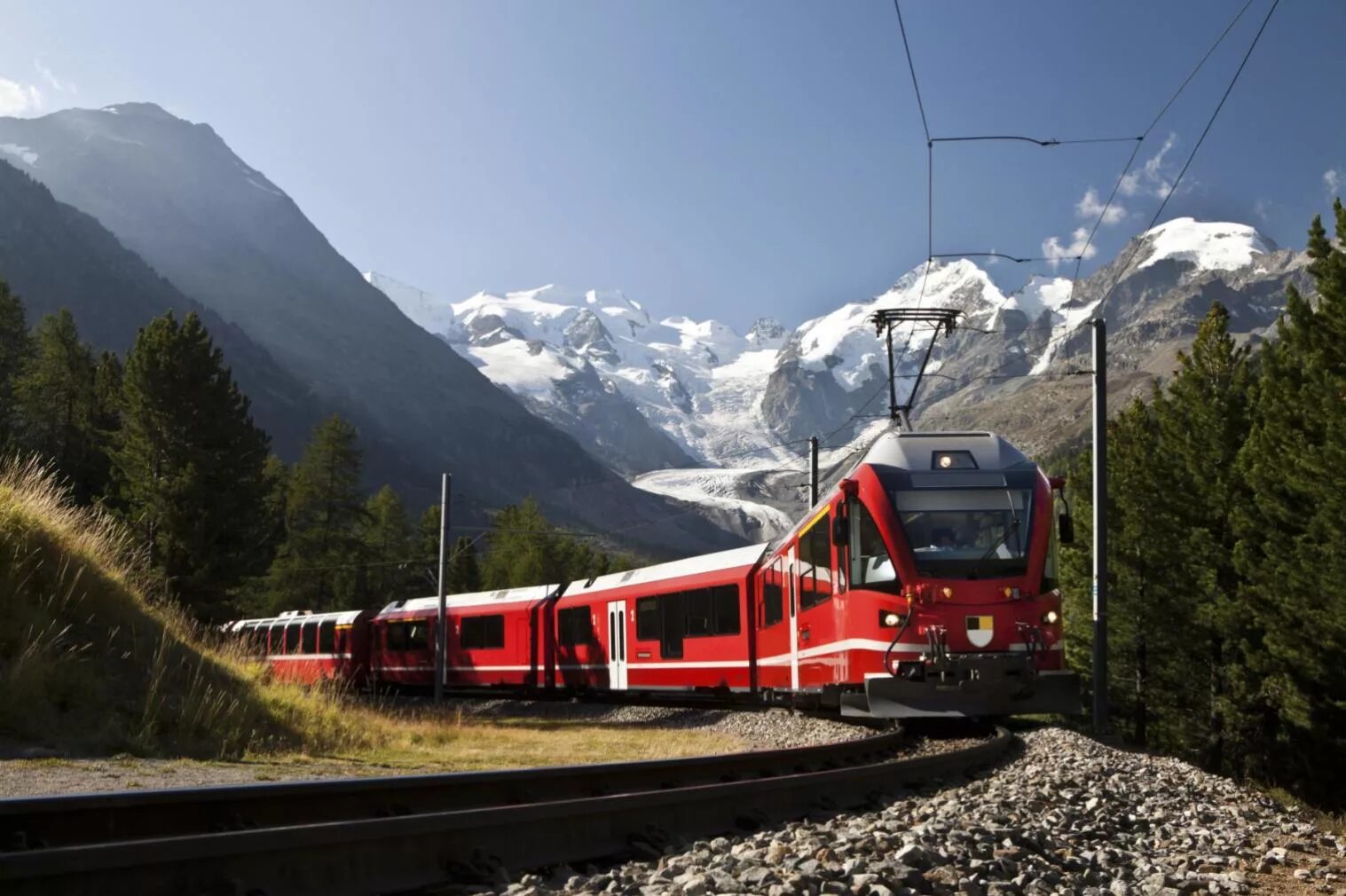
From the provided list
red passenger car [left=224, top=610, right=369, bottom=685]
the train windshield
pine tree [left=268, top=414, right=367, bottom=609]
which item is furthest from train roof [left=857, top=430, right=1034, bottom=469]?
pine tree [left=268, top=414, right=367, bottom=609]

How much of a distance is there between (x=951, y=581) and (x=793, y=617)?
4602 millimetres

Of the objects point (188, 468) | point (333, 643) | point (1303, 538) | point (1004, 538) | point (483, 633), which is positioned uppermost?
point (188, 468)

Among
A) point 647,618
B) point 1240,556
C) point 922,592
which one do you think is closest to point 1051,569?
point 922,592

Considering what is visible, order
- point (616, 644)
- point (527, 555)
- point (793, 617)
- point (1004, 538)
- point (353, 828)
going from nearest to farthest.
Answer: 1. point (353, 828)
2. point (1004, 538)
3. point (793, 617)
4. point (616, 644)
5. point (527, 555)

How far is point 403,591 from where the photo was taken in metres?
76.1

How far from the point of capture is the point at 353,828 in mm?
4289

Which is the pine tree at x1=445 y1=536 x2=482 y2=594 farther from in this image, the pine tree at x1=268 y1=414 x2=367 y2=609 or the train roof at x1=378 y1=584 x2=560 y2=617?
the train roof at x1=378 y1=584 x2=560 y2=617

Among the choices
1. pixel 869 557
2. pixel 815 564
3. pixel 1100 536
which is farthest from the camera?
pixel 1100 536

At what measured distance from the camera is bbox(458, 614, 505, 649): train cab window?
110 feet

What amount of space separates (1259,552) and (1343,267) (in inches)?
360

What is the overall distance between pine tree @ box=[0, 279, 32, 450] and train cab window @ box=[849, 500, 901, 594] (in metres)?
40.0

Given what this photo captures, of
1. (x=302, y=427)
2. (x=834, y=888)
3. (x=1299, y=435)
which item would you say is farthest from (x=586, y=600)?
(x=302, y=427)

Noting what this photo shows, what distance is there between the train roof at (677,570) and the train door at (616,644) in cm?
51

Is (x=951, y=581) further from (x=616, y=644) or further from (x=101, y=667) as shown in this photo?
(x=616, y=644)
